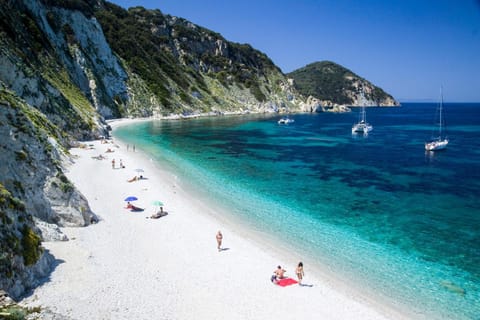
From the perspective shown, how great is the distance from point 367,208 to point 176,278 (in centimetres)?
1782

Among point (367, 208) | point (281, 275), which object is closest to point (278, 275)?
point (281, 275)

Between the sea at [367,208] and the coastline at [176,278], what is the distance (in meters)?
1.86

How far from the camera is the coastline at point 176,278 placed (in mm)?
12617

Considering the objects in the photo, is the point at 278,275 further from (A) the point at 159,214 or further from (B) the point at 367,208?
(B) the point at 367,208

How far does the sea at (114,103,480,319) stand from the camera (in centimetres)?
1627

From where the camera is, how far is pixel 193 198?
28.4 m

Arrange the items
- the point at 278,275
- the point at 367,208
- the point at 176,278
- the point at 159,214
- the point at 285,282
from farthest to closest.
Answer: the point at 367,208 → the point at 159,214 → the point at 278,275 → the point at 285,282 → the point at 176,278

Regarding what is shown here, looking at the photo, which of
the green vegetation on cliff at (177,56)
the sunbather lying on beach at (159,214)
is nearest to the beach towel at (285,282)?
the sunbather lying on beach at (159,214)

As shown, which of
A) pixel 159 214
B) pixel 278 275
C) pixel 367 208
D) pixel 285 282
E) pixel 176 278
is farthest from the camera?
pixel 367 208

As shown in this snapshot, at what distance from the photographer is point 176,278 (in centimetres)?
1507

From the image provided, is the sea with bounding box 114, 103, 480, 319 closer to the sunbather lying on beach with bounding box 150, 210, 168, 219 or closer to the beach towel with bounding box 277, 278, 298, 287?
the beach towel with bounding box 277, 278, 298, 287

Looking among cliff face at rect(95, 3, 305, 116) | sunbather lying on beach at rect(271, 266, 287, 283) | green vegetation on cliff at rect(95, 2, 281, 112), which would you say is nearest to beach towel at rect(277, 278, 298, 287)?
sunbather lying on beach at rect(271, 266, 287, 283)

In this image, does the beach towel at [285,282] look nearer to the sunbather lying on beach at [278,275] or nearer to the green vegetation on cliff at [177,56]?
the sunbather lying on beach at [278,275]

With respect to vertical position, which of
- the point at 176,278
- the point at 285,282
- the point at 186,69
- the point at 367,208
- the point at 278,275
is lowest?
the point at 285,282
